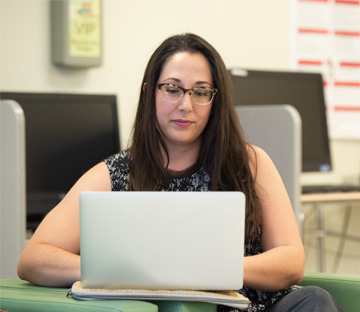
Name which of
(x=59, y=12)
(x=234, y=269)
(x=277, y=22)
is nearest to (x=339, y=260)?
(x=277, y=22)

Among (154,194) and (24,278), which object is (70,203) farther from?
(154,194)

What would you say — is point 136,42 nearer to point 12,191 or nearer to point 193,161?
point 12,191

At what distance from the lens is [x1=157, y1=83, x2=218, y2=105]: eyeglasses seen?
185cm

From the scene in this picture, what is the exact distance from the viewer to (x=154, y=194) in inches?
54.7

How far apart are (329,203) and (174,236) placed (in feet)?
6.48

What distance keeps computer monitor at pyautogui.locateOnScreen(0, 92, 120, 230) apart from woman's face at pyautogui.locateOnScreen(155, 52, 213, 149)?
1051 millimetres

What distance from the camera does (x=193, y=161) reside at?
1.95m

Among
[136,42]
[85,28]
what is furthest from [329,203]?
[85,28]

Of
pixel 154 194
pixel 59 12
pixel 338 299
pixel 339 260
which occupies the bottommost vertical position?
pixel 339 260

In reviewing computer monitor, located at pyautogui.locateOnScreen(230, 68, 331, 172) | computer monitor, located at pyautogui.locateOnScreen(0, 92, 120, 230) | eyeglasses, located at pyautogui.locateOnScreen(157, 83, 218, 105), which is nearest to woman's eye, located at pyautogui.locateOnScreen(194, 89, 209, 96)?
eyeglasses, located at pyautogui.locateOnScreen(157, 83, 218, 105)

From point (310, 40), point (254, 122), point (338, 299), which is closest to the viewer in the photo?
point (338, 299)

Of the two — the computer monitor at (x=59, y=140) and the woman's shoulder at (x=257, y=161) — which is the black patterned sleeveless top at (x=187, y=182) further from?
the computer monitor at (x=59, y=140)

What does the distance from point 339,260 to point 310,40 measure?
122 cm

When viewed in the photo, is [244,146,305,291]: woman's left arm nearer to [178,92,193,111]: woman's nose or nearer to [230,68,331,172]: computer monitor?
[178,92,193,111]: woman's nose
